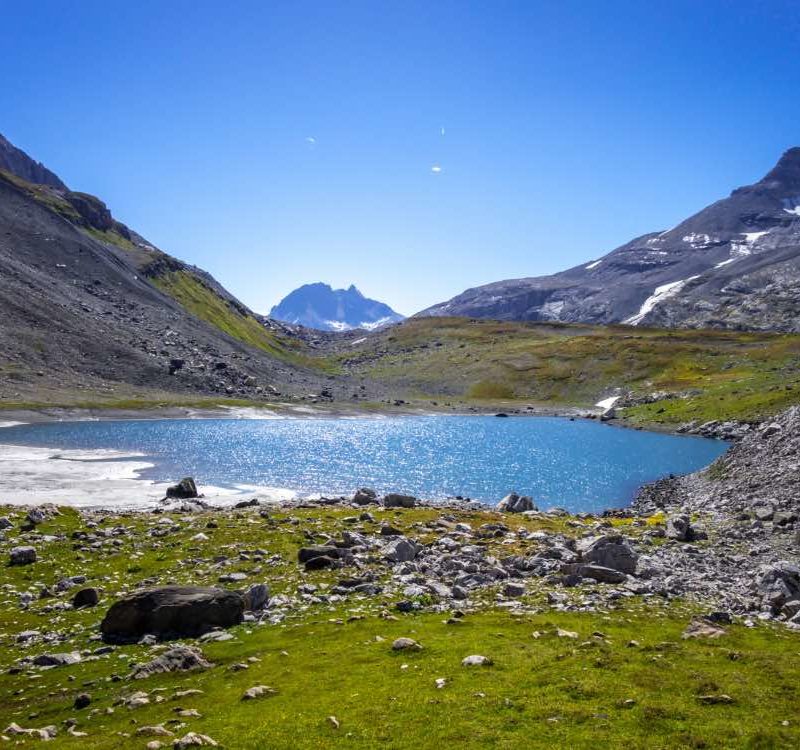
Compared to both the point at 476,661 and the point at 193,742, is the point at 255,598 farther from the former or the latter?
the point at 193,742

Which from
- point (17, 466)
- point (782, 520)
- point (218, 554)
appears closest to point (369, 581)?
point (218, 554)

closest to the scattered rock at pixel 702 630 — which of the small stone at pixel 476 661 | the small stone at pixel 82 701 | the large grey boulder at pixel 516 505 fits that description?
the small stone at pixel 476 661

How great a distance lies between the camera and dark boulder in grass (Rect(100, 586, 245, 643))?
2409cm

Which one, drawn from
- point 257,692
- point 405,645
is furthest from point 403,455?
point 257,692

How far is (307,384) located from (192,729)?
6900 inches

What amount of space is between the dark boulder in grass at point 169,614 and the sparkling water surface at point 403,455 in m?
43.0

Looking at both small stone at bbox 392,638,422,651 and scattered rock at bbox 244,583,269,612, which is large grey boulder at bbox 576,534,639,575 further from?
scattered rock at bbox 244,583,269,612

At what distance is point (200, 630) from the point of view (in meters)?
24.4

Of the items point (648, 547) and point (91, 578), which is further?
point (648, 547)

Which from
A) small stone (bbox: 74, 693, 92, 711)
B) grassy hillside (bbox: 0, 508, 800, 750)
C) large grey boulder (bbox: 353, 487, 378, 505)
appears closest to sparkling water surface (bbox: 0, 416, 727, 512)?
large grey boulder (bbox: 353, 487, 378, 505)

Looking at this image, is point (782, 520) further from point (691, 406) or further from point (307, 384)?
point (307, 384)

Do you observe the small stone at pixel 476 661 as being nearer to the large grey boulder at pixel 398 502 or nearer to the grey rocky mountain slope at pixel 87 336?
the large grey boulder at pixel 398 502

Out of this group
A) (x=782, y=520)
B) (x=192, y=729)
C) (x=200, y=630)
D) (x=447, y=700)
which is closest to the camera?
(x=192, y=729)

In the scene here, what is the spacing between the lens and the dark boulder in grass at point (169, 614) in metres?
24.1
